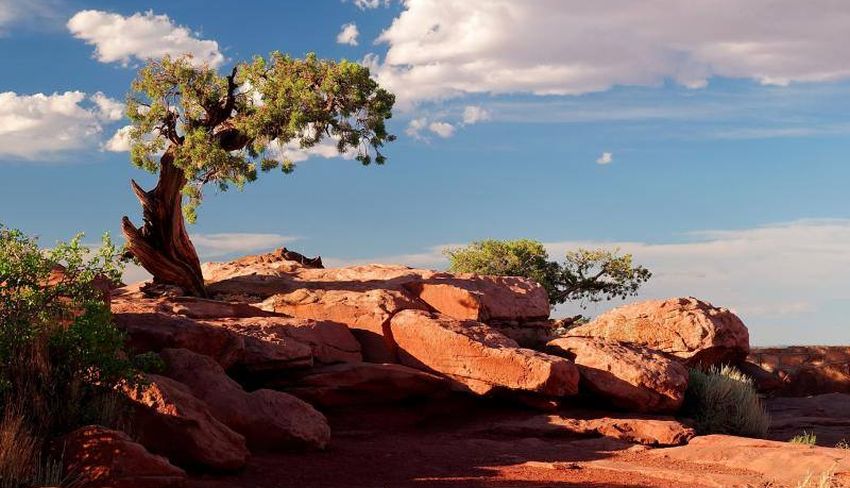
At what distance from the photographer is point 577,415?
17.5 m

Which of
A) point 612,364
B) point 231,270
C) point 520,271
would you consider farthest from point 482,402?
point 520,271

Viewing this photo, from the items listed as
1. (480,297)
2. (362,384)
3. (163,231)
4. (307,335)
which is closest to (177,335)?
(307,335)

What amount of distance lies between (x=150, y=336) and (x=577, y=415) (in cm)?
837

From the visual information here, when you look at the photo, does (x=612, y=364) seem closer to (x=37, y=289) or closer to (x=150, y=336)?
(x=150, y=336)

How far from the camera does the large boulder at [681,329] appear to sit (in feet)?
71.4

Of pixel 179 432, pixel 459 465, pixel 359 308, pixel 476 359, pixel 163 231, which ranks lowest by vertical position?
pixel 459 465

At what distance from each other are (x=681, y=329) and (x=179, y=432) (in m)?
14.1

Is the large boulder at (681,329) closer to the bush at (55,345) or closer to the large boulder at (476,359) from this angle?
the large boulder at (476,359)

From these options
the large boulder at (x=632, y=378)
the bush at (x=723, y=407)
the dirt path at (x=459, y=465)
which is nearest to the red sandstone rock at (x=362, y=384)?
the dirt path at (x=459, y=465)

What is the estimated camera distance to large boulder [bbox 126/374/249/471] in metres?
11.6

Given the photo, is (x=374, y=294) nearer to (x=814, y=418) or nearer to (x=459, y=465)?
(x=459, y=465)

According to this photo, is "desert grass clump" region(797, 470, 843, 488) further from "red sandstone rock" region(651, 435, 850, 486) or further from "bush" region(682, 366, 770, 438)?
"bush" region(682, 366, 770, 438)

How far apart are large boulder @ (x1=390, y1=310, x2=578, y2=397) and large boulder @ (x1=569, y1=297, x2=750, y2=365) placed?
4741 mm

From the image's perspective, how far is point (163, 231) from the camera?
86.3 feet
